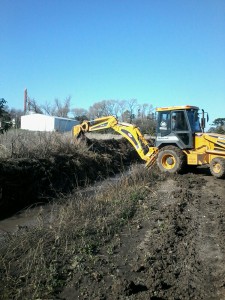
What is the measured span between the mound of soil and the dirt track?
383 centimetres

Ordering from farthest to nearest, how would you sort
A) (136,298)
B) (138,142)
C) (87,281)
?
(138,142) → (87,281) → (136,298)

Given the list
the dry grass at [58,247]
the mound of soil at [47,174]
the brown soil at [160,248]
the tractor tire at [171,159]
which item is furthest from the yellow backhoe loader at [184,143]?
the dry grass at [58,247]

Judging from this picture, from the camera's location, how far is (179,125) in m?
13.5

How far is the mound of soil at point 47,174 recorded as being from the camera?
9.85 m

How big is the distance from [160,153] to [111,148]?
6.43 metres

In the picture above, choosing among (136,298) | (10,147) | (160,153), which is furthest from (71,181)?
(136,298)

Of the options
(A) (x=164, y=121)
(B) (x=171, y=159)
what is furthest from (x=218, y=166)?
(A) (x=164, y=121)

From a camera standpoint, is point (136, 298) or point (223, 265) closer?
point (136, 298)

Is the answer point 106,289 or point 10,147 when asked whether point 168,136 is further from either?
point 106,289

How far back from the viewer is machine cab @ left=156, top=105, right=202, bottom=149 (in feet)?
43.4

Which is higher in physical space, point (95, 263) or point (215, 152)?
point (215, 152)

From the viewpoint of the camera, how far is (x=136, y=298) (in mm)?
4188

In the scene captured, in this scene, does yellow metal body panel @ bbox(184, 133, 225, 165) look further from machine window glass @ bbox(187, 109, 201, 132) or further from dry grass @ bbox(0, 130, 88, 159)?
dry grass @ bbox(0, 130, 88, 159)

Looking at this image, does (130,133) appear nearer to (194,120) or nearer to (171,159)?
(171,159)
